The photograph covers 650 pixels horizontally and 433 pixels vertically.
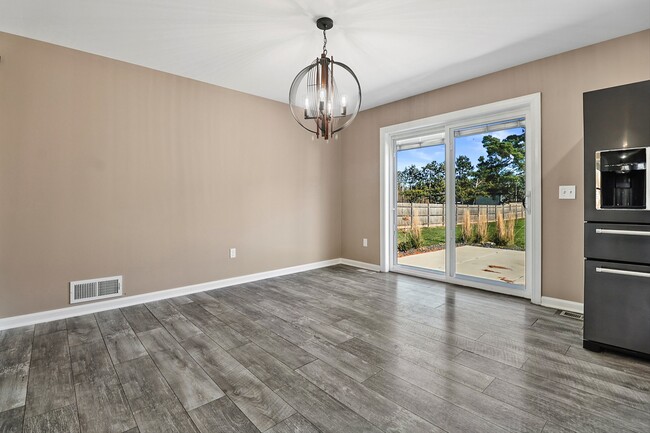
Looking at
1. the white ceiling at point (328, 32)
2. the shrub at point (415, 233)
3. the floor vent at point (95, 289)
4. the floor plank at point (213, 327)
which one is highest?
the white ceiling at point (328, 32)

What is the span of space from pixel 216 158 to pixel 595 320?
4090mm

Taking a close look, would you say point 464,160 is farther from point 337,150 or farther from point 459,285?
point 337,150

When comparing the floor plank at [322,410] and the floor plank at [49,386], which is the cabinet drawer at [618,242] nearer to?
the floor plank at [322,410]

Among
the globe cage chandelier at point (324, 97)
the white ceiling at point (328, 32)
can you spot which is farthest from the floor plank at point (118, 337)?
the white ceiling at point (328, 32)

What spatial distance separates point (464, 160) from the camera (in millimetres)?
3980

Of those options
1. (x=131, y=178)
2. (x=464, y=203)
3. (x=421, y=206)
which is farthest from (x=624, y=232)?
(x=131, y=178)

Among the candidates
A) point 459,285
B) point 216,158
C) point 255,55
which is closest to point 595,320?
point 459,285

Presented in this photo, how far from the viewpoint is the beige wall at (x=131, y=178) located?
2777mm

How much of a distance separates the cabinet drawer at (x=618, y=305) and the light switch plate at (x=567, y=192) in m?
1.02

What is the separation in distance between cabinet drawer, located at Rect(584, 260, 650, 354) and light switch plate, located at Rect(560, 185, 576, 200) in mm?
1015

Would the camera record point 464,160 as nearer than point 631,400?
No

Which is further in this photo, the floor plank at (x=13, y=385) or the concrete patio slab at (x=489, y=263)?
the concrete patio slab at (x=489, y=263)

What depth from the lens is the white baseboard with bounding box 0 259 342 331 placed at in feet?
9.09

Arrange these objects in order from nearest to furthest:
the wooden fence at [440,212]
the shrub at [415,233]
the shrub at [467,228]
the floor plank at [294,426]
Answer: the floor plank at [294,426] → the wooden fence at [440,212] → the shrub at [467,228] → the shrub at [415,233]
